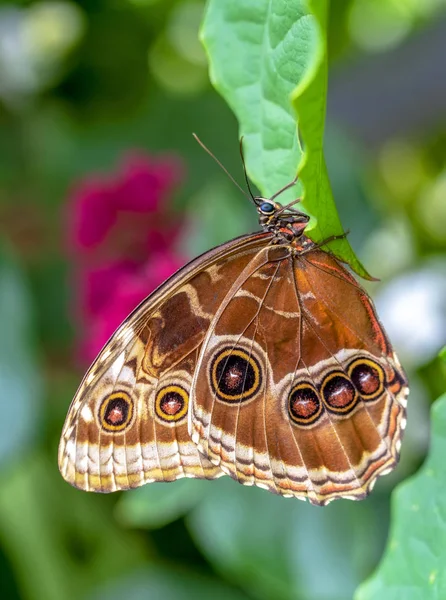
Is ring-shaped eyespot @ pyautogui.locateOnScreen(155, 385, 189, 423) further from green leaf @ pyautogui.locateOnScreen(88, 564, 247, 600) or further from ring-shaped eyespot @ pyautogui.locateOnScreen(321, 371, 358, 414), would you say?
green leaf @ pyautogui.locateOnScreen(88, 564, 247, 600)

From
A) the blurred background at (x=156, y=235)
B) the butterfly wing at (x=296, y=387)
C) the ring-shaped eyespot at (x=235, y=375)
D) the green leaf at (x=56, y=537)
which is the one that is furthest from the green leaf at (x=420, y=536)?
the green leaf at (x=56, y=537)

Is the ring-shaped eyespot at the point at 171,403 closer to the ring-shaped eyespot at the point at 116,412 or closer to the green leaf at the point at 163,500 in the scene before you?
the ring-shaped eyespot at the point at 116,412

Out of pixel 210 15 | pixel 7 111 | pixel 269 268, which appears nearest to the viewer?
pixel 210 15

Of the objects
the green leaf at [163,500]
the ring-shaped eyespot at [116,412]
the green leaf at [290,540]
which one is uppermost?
the ring-shaped eyespot at [116,412]

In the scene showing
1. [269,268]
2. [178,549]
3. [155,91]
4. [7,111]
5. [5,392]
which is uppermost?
[7,111]

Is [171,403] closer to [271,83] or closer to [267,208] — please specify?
[267,208]

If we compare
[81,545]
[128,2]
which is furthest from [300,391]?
[128,2]

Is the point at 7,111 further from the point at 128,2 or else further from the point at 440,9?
the point at 440,9

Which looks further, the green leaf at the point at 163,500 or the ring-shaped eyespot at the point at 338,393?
the green leaf at the point at 163,500
